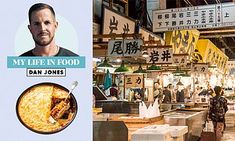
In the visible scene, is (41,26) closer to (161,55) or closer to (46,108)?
(46,108)

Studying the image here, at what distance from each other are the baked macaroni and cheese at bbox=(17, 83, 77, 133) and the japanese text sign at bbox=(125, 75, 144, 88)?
16.1 meters

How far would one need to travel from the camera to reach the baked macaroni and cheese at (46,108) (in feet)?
9.01

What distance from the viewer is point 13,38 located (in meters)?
2.75

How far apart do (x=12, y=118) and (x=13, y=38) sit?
0.56 metres

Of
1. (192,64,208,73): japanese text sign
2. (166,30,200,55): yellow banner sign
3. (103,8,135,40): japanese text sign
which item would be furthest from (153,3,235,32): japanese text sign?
(192,64,208,73): japanese text sign

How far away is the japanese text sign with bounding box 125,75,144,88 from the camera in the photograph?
18.9m

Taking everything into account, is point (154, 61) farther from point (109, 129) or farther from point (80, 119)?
point (80, 119)

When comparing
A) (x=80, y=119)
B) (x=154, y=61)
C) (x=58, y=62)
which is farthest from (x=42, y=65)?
(x=154, y=61)

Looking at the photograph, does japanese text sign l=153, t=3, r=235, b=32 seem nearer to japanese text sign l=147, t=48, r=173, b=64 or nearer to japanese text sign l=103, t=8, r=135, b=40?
japanese text sign l=103, t=8, r=135, b=40

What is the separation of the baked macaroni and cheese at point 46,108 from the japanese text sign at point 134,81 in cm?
1610

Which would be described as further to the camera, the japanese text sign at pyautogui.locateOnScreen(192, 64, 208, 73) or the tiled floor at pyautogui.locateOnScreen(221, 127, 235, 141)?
the japanese text sign at pyautogui.locateOnScreen(192, 64, 208, 73)

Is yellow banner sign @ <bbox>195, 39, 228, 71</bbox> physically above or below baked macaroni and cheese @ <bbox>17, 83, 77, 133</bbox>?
above

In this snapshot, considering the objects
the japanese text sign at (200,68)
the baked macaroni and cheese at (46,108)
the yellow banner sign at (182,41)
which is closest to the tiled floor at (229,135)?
the yellow banner sign at (182,41)

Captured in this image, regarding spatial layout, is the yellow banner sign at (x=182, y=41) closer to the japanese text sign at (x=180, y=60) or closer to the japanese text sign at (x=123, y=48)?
the japanese text sign at (x=180, y=60)
